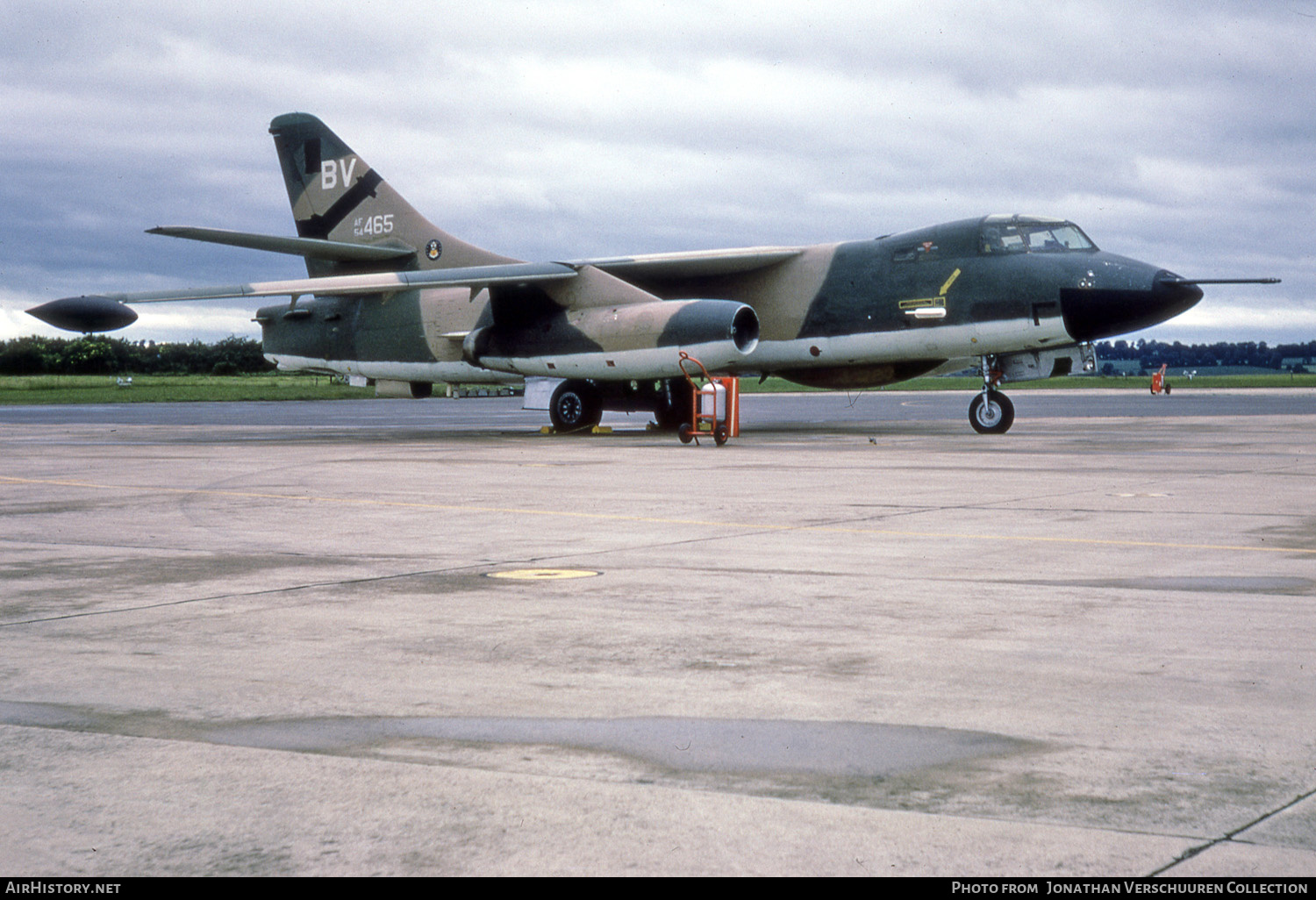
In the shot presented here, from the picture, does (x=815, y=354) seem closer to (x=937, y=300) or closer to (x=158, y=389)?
(x=937, y=300)

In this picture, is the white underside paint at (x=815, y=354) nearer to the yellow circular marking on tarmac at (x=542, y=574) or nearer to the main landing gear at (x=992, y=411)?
the main landing gear at (x=992, y=411)

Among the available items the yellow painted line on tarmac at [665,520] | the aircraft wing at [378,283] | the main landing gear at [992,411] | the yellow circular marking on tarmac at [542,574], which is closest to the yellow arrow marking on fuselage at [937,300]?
the main landing gear at [992,411]

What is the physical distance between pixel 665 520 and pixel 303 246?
17429 millimetres

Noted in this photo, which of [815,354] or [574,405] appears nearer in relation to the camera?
[815,354]

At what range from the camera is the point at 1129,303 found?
2047 cm

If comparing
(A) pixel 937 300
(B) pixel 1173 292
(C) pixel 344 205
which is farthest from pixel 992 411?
(C) pixel 344 205

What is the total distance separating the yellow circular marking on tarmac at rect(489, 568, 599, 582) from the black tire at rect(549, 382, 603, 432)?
18.1 meters

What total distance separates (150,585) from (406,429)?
21138 millimetres

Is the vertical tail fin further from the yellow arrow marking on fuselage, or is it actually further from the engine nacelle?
the yellow arrow marking on fuselage

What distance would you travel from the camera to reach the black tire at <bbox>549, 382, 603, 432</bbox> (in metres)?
25.9

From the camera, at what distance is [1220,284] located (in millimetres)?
21312

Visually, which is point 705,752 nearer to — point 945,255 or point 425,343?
point 945,255

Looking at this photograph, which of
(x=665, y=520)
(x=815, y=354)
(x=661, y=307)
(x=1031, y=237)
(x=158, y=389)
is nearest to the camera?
(x=665, y=520)

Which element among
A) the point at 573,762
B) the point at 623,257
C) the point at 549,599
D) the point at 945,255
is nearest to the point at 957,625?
the point at 549,599
